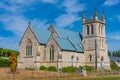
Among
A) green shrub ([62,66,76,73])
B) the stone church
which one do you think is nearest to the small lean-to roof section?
the stone church

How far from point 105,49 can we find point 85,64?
7.28 m

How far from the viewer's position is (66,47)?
7362cm

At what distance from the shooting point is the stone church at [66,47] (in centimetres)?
7250

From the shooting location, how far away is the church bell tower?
79312 millimetres

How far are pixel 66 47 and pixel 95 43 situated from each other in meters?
10.2

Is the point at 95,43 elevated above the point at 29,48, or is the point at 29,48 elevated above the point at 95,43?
the point at 95,43

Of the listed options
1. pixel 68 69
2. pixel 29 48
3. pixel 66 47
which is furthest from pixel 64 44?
pixel 29 48

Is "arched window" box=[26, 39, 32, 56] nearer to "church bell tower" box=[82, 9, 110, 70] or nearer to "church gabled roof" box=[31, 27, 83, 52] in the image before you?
"church gabled roof" box=[31, 27, 83, 52]

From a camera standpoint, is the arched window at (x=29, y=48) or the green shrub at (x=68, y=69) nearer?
the green shrub at (x=68, y=69)

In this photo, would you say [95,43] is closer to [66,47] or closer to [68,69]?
[66,47]

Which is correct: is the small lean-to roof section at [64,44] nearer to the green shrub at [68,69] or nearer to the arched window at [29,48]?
the green shrub at [68,69]

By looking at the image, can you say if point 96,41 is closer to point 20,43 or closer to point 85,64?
point 85,64

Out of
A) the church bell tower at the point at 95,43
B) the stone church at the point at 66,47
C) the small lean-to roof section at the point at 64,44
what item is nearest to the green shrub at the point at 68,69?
the stone church at the point at 66,47

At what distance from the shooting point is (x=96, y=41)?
261 ft
